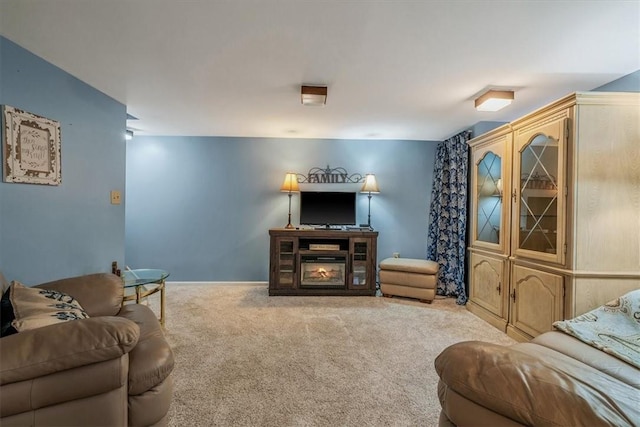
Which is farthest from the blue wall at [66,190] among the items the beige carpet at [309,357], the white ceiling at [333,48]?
the beige carpet at [309,357]

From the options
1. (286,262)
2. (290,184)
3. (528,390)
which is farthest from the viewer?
(290,184)

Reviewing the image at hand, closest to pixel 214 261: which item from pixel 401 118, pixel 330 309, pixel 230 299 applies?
pixel 230 299

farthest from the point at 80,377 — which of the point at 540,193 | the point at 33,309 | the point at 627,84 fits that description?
the point at 627,84

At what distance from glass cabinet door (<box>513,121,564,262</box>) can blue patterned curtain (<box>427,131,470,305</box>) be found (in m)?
1.08

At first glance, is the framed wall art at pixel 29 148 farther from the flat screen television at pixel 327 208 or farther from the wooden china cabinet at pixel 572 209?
the wooden china cabinet at pixel 572 209

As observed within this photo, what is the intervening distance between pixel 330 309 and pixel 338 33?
111 inches

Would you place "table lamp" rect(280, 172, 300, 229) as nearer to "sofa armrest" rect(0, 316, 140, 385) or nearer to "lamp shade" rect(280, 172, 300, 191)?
"lamp shade" rect(280, 172, 300, 191)

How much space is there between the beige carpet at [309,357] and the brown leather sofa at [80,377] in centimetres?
41

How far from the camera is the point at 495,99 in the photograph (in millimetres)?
2592

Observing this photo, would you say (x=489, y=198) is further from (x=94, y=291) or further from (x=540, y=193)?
(x=94, y=291)

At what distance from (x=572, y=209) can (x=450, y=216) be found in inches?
77.3

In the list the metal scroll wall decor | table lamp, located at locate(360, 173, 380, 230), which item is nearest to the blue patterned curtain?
table lamp, located at locate(360, 173, 380, 230)

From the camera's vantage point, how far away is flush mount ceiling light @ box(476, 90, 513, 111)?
2.58 metres

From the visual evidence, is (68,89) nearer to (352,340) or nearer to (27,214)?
(27,214)
